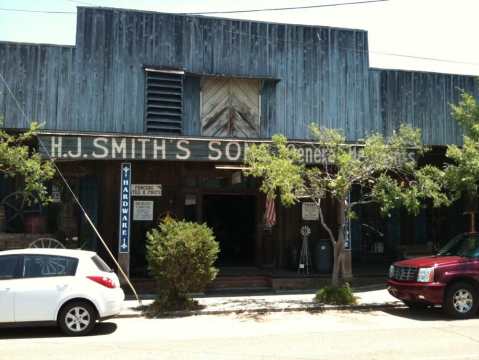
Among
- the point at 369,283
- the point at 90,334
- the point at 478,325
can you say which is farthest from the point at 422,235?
Answer: the point at 90,334

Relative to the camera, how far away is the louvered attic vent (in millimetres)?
16469

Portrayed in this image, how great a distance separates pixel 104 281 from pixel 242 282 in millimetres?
6223

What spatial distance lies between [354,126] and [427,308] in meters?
7.12

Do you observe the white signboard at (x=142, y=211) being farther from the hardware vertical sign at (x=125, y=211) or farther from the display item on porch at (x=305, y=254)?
the display item on porch at (x=305, y=254)

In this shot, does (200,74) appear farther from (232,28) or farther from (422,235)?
(422,235)

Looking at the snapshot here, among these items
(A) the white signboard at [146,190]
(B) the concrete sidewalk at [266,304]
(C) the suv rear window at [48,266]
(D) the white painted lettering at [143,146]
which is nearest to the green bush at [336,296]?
(B) the concrete sidewalk at [266,304]

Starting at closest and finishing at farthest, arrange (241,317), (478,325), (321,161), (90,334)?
(90,334) < (478,325) < (241,317) < (321,161)

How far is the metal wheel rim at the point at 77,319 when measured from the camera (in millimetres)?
9586

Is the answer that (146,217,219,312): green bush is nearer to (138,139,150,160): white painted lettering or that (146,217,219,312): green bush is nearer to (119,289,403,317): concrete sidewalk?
(119,289,403,317): concrete sidewalk

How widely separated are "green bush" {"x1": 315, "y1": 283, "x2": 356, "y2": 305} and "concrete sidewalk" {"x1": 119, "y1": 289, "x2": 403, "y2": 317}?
0.18 m

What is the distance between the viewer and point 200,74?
55.4ft

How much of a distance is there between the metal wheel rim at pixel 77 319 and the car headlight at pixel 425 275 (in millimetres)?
6686

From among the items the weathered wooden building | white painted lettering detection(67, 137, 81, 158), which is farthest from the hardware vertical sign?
the weathered wooden building

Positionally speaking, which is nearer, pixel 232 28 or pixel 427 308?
pixel 427 308
